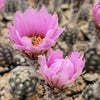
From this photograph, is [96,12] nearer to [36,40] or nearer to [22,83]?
[36,40]

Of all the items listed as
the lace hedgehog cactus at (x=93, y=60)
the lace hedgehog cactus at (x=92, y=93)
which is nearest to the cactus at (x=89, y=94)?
the lace hedgehog cactus at (x=92, y=93)

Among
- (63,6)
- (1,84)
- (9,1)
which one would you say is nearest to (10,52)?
(1,84)

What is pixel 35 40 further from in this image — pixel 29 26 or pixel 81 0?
pixel 81 0

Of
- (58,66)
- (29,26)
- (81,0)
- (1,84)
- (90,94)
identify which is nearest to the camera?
(58,66)

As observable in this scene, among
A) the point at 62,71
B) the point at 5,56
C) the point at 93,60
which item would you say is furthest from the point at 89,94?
the point at 5,56

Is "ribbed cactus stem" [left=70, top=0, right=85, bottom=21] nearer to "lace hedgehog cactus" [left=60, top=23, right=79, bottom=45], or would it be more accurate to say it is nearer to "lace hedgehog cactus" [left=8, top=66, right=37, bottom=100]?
"lace hedgehog cactus" [left=60, top=23, right=79, bottom=45]

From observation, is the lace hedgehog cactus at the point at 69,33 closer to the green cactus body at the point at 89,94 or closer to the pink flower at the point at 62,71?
the green cactus body at the point at 89,94

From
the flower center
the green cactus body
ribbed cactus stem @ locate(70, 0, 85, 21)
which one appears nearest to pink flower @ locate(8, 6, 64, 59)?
the flower center
